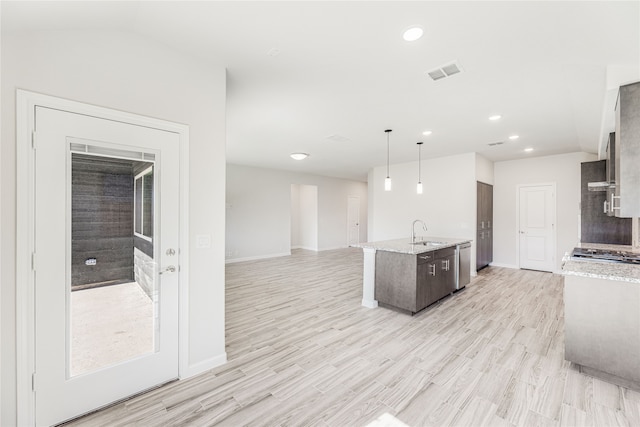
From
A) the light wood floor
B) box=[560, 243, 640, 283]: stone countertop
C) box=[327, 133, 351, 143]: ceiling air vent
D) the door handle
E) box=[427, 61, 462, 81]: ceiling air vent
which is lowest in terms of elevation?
the light wood floor

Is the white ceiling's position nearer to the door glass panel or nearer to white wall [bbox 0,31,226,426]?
white wall [bbox 0,31,226,426]

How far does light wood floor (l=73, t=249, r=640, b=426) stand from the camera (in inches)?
76.0

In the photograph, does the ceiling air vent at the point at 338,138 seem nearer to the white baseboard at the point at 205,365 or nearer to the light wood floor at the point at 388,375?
the light wood floor at the point at 388,375

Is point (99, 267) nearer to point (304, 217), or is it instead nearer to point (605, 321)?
point (605, 321)

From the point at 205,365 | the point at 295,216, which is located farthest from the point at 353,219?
the point at 205,365

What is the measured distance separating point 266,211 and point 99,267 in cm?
662

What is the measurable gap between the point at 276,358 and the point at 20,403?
1.74 meters

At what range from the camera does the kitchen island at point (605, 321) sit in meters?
2.21

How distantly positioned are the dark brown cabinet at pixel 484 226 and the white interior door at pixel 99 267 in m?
6.23

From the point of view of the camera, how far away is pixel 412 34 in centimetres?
213

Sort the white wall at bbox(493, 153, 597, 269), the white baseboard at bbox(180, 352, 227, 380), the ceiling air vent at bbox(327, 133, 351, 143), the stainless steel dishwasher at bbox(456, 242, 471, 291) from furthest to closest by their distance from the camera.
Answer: the white wall at bbox(493, 153, 597, 269), the ceiling air vent at bbox(327, 133, 351, 143), the stainless steel dishwasher at bbox(456, 242, 471, 291), the white baseboard at bbox(180, 352, 227, 380)

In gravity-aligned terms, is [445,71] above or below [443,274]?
above

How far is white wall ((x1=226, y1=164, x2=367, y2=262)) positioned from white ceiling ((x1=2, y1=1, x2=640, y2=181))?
12.1 ft

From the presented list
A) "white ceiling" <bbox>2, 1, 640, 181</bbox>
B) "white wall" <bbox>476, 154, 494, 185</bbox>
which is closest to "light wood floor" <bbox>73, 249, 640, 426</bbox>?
"white ceiling" <bbox>2, 1, 640, 181</bbox>
